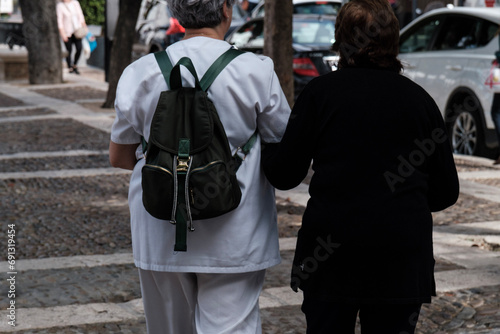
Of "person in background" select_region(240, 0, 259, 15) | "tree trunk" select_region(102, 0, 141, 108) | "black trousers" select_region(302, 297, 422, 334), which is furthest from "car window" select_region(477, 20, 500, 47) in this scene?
"person in background" select_region(240, 0, 259, 15)

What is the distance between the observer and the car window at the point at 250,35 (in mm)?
14594

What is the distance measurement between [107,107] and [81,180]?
6.27m

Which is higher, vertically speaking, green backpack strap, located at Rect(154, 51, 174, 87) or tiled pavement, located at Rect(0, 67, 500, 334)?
green backpack strap, located at Rect(154, 51, 174, 87)

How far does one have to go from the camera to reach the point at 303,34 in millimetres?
14047

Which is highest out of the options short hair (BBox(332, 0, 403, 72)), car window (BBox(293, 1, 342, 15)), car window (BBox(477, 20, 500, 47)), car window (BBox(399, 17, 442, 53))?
short hair (BBox(332, 0, 403, 72))

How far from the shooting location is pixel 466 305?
4730mm

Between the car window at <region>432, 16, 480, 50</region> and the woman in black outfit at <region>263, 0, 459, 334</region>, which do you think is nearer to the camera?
the woman in black outfit at <region>263, 0, 459, 334</region>

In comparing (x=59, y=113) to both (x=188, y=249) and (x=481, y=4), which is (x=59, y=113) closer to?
(x=481, y=4)

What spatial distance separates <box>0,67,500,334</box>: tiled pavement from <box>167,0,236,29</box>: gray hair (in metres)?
1.94

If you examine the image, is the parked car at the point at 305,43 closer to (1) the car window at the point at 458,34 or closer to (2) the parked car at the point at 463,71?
(2) the parked car at the point at 463,71

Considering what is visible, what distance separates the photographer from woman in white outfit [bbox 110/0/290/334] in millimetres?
2789

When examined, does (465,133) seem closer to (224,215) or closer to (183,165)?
(224,215)

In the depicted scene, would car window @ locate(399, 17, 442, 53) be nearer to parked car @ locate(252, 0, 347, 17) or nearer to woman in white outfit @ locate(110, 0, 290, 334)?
woman in white outfit @ locate(110, 0, 290, 334)

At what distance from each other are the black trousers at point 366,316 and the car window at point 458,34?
25.4ft
